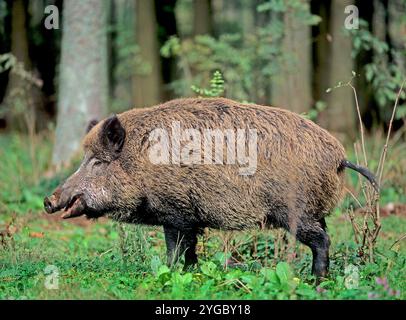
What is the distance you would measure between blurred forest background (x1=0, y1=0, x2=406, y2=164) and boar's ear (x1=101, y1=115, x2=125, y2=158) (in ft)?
12.7

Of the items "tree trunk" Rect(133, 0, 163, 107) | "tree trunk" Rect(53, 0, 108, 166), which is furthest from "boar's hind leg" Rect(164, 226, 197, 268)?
"tree trunk" Rect(133, 0, 163, 107)

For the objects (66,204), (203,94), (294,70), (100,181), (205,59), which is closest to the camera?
(66,204)

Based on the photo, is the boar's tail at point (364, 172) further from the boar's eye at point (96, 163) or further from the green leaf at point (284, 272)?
the boar's eye at point (96, 163)

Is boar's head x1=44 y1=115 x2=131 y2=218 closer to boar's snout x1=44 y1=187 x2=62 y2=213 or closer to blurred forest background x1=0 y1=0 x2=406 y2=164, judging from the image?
boar's snout x1=44 y1=187 x2=62 y2=213

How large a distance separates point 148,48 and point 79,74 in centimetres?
653

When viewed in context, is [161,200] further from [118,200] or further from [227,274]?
[227,274]

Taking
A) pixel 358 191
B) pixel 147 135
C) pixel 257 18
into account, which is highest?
pixel 257 18

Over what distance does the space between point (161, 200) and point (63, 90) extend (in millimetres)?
7635

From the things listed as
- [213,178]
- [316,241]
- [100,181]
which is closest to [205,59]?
[100,181]

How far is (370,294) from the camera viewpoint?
6180 millimetres

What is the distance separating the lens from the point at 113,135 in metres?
7.73

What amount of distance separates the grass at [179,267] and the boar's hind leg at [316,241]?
0.14 m

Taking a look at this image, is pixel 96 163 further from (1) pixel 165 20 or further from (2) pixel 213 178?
(1) pixel 165 20
